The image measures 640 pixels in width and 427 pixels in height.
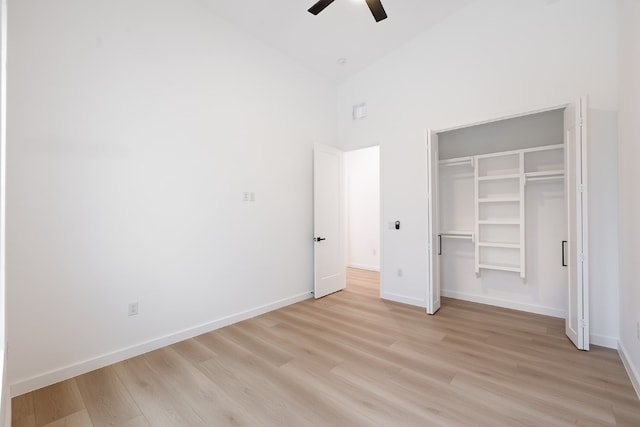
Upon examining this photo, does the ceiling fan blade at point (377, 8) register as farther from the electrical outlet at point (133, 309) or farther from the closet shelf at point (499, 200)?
the electrical outlet at point (133, 309)

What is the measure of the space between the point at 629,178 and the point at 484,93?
172 cm

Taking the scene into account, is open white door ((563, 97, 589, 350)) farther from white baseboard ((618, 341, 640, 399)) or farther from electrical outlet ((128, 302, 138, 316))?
electrical outlet ((128, 302, 138, 316))

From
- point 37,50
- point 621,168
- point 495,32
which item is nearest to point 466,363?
point 621,168

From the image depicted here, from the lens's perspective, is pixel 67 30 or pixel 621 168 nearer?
pixel 67 30

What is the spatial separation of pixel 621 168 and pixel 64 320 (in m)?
4.90

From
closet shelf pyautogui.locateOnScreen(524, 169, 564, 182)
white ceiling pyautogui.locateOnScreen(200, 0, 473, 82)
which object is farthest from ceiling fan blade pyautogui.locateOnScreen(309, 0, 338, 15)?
closet shelf pyautogui.locateOnScreen(524, 169, 564, 182)

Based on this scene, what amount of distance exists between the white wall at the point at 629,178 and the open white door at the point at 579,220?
26 cm

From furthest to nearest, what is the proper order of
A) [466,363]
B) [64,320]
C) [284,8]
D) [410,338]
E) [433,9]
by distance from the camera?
[433,9] < [284,8] < [410,338] < [466,363] < [64,320]

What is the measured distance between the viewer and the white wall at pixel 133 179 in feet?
7.14

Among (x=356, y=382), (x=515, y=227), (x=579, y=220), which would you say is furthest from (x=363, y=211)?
(x=356, y=382)

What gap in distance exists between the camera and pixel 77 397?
2.09 meters

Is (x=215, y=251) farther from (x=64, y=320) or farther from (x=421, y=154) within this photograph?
(x=421, y=154)

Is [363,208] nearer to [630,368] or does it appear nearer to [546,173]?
[546,173]

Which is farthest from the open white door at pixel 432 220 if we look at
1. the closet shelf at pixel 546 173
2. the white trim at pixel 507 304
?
the closet shelf at pixel 546 173
